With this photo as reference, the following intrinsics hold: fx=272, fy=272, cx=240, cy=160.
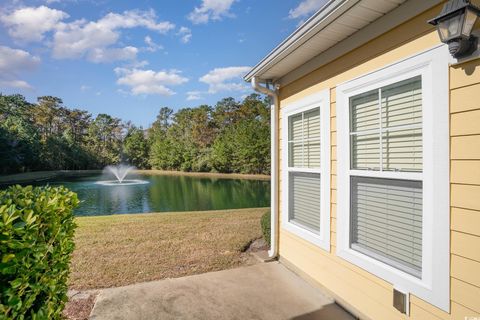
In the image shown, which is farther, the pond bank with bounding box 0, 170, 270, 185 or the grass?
the pond bank with bounding box 0, 170, 270, 185

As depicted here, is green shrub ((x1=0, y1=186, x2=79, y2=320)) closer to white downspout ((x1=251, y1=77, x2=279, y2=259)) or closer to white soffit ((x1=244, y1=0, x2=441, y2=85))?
white soffit ((x1=244, y1=0, x2=441, y2=85))

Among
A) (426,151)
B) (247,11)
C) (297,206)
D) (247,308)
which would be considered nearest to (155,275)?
(247,308)

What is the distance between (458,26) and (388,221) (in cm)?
147

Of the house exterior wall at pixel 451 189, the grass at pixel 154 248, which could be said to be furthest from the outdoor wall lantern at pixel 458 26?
the grass at pixel 154 248

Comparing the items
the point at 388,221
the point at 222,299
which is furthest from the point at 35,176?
the point at 388,221

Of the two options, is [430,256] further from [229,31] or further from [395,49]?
[229,31]

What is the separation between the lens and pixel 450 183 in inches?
68.8

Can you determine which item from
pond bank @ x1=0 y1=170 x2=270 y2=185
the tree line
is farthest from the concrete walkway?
the tree line

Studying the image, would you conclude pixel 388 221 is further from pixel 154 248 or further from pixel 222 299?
pixel 154 248

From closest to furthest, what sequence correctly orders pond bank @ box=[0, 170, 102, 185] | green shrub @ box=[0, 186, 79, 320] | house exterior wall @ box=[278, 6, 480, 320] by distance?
green shrub @ box=[0, 186, 79, 320]
house exterior wall @ box=[278, 6, 480, 320]
pond bank @ box=[0, 170, 102, 185]

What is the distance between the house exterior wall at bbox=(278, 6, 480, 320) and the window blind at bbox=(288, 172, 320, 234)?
0.36 meters

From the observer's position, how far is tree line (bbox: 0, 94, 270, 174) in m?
27.5

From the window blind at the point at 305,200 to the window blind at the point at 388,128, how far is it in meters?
0.76

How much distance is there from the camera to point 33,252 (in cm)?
142
